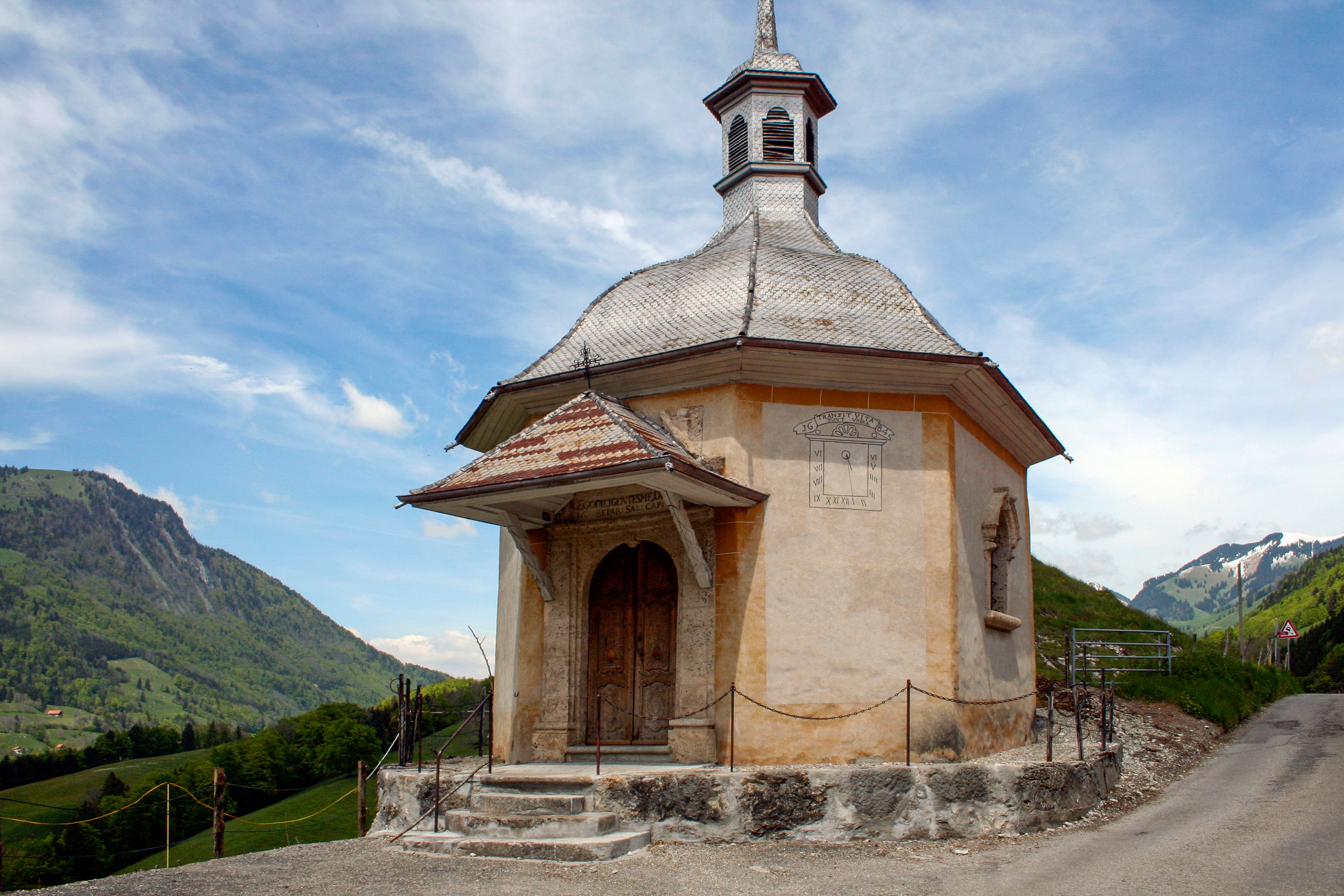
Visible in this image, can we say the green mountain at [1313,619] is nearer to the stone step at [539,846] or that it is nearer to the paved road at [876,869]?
the paved road at [876,869]

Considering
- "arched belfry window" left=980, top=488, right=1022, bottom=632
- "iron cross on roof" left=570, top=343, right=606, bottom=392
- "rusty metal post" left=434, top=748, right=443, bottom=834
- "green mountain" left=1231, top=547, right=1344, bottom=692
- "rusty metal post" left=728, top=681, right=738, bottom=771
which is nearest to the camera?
"rusty metal post" left=434, top=748, right=443, bottom=834

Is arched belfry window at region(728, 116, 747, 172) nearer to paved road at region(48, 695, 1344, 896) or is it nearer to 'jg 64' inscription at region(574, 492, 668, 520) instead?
'jg 64' inscription at region(574, 492, 668, 520)

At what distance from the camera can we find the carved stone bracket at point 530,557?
11.1m

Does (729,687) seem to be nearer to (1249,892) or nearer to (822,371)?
(822,371)

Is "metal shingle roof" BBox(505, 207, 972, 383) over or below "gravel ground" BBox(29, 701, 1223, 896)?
over

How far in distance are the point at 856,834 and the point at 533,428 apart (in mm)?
5245

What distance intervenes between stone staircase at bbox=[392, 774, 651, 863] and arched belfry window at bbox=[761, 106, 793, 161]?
405 inches

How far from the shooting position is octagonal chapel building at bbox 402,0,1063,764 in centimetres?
1038

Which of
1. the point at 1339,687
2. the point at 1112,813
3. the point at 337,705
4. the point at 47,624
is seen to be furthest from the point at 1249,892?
the point at 47,624

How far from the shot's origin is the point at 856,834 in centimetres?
905

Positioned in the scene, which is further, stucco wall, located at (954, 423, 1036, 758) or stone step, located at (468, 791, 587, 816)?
stucco wall, located at (954, 423, 1036, 758)

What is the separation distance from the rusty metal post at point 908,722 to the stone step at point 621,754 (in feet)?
7.91

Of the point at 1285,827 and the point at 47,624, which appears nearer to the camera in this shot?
the point at 1285,827

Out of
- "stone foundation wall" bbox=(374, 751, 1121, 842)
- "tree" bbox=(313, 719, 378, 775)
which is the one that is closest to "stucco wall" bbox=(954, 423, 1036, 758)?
"stone foundation wall" bbox=(374, 751, 1121, 842)
